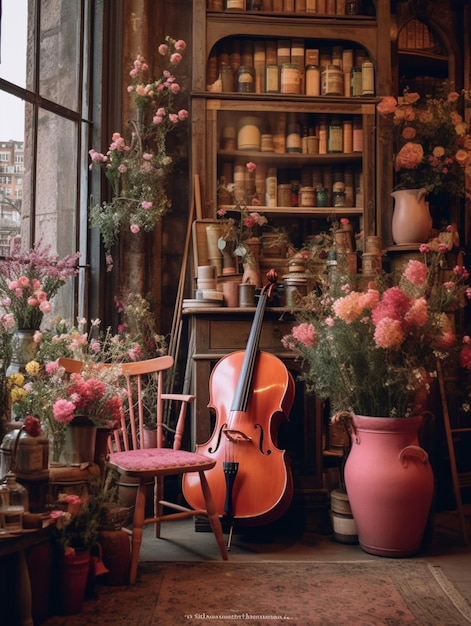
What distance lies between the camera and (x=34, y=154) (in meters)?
3.79

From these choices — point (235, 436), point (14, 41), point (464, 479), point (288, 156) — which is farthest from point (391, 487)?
point (14, 41)

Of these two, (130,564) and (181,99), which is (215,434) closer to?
(130,564)

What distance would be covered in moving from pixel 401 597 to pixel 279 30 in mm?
3203

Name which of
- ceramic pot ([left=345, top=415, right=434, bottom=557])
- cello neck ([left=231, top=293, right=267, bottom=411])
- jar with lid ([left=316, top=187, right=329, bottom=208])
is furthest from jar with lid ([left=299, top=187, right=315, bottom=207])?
ceramic pot ([left=345, top=415, right=434, bottom=557])

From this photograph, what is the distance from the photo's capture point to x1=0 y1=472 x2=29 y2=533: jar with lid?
2.53 metres

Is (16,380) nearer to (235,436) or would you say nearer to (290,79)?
(235,436)

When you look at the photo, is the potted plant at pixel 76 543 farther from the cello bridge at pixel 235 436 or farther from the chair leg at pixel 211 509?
the cello bridge at pixel 235 436

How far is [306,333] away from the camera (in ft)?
11.9

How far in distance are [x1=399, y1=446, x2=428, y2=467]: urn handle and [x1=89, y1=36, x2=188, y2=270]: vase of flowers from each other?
182 centimetres

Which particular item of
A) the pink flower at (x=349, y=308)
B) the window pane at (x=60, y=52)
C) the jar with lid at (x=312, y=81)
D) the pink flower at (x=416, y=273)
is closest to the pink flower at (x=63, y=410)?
the pink flower at (x=349, y=308)

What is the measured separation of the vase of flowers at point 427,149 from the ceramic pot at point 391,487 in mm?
1369

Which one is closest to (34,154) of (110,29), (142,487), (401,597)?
(110,29)

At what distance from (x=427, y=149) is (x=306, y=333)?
1.63 meters

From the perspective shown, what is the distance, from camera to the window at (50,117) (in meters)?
3.70
